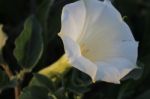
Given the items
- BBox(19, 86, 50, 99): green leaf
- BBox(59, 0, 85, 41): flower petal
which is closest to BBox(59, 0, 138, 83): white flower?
BBox(59, 0, 85, 41): flower petal

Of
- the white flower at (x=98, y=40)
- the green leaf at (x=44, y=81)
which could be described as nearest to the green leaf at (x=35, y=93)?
the green leaf at (x=44, y=81)

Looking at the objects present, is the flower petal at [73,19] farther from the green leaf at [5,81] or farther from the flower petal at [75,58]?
the green leaf at [5,81]

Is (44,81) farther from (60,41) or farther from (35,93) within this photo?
(60,41)

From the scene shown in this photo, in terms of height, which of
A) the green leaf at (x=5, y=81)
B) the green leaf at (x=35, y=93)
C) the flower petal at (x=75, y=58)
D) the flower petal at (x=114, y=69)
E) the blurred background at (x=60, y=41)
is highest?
the flower petal at (x=75, y=58)

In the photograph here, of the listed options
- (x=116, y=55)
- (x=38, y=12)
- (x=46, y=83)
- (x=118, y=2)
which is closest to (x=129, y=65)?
(x=116, y=55)

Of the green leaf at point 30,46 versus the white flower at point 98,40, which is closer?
the white flower at point 98,40

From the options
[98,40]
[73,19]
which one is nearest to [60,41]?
[98,40]

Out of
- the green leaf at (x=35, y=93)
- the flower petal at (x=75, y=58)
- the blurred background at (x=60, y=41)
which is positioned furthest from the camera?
the blurred background at (x=60, y=41)

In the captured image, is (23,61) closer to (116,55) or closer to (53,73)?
(53,73)
